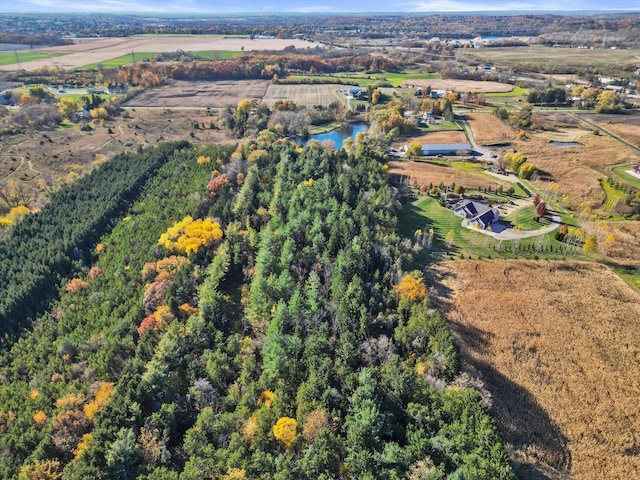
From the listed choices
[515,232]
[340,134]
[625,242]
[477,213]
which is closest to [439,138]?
[340,134]

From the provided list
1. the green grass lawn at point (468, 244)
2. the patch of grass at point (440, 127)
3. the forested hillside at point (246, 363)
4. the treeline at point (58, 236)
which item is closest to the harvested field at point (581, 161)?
the green grass lawn at point (468, 244)

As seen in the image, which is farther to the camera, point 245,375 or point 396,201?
point 396,201

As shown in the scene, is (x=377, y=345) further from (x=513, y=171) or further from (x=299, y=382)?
(x=513, y=171)

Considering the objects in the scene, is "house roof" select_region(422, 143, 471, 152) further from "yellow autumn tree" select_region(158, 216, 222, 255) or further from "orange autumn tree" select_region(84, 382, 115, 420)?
"orange autumn tree" select_region(84, 382, 115, 420)

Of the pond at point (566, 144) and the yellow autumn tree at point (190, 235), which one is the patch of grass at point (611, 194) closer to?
the pond at point (566, 144)

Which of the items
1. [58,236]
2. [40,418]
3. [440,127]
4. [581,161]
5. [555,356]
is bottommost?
[555,356]

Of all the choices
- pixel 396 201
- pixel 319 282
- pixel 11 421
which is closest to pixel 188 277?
pixel 319 282

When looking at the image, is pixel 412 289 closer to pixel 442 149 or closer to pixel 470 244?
pixel 470 244
